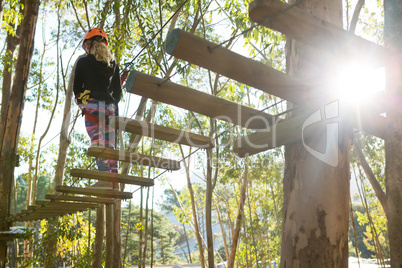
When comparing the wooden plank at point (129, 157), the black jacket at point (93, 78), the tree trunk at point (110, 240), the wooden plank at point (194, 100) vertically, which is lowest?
the tree trunk at point (110, 240)

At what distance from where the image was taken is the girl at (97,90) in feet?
9.46

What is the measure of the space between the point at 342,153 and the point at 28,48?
426 cm

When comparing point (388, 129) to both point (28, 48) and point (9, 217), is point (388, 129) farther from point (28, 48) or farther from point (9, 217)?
point (28, 48)

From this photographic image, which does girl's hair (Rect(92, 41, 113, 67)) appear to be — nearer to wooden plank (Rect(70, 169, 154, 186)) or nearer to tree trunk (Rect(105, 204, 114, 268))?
wooden plank (Rect(70, 169, 154, 186))

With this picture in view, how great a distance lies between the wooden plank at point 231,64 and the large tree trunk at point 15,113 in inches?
142

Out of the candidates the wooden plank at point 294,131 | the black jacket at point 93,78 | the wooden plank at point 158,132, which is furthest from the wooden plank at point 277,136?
the black jacket at point 93,78

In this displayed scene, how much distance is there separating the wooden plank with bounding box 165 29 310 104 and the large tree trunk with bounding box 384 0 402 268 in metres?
0.37

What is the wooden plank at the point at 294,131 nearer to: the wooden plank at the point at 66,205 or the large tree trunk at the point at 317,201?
the large tree trunk at the point at 317,201

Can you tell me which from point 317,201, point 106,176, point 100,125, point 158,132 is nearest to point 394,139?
point 317,201

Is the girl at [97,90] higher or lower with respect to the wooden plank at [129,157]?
higher

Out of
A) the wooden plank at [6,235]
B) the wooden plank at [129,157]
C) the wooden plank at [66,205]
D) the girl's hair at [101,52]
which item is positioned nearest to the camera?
the wooden plank at [129,157]

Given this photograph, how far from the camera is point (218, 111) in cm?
197

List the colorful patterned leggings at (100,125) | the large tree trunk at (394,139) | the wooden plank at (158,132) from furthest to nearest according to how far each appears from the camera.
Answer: the colorful patterned leggings at (100,125) < the wooden plank at (158,132) < the large tree trunk at (394,139)

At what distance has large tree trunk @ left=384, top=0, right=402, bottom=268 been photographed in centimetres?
133
